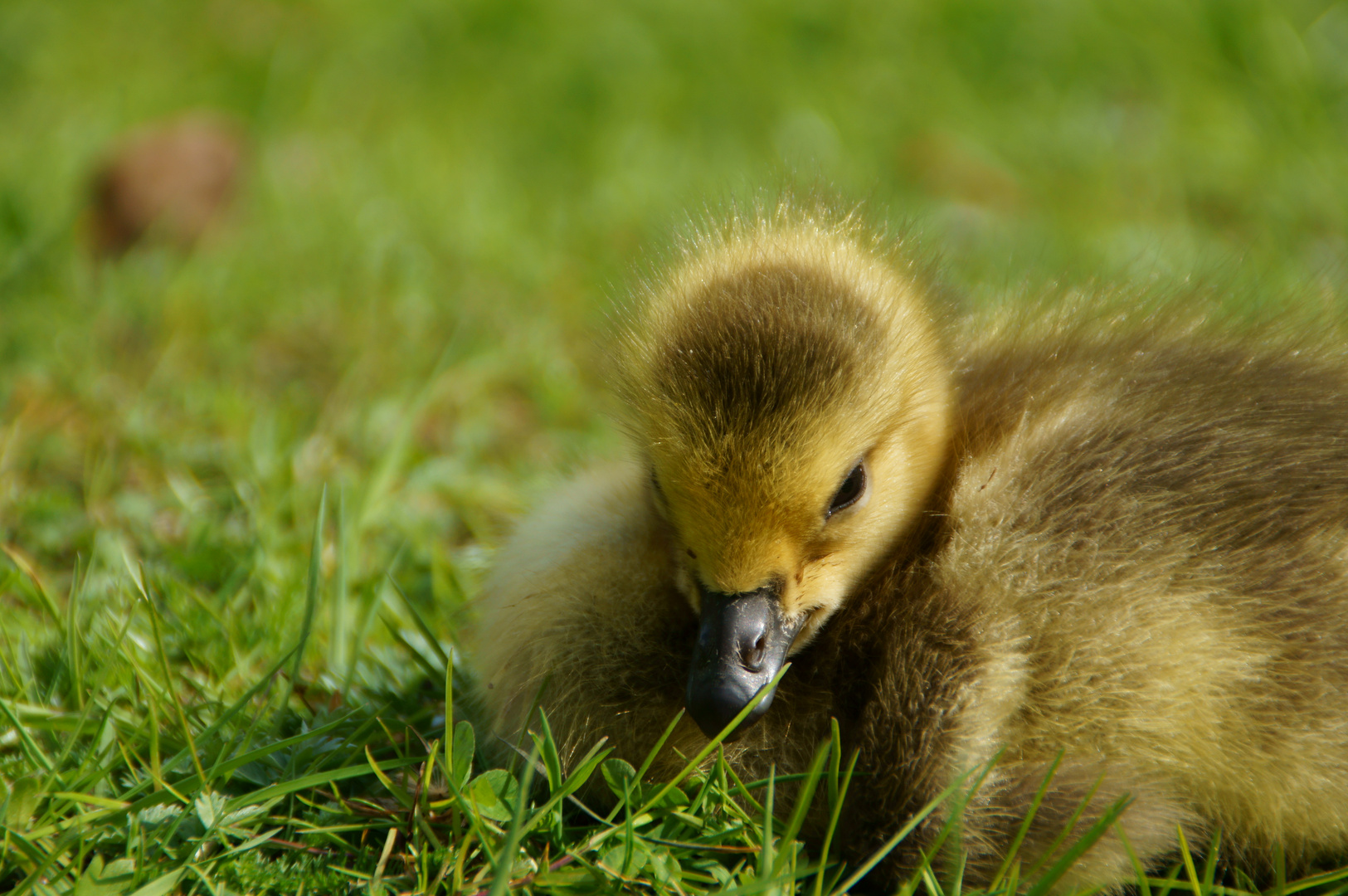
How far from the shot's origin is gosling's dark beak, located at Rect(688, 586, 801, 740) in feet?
4.94

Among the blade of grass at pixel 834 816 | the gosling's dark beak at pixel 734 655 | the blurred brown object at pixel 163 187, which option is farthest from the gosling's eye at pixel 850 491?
the blurred brown object at pixel 163 187

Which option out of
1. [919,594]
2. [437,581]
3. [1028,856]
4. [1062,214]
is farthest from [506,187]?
[1028,856]

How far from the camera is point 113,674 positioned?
1.80 meters

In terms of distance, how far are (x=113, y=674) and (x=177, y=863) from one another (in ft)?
1.53

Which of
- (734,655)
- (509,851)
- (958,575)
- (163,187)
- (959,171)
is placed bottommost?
(509,851)

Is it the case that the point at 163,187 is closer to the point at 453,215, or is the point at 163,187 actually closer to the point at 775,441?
the point at 453,215

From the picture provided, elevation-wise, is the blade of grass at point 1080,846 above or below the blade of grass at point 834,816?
above

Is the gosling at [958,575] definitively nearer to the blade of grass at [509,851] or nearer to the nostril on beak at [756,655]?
the nostril on beak at [756,655]

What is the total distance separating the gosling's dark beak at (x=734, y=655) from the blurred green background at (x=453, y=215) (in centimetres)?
62

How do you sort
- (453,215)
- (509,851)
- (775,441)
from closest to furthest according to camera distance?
(509,851) < (775,441) < (453,215)

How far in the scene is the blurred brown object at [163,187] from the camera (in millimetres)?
3580

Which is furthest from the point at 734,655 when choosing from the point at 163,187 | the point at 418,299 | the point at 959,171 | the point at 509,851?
the point at 959,171

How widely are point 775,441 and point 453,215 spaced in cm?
266

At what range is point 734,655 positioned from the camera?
5.03 feet
